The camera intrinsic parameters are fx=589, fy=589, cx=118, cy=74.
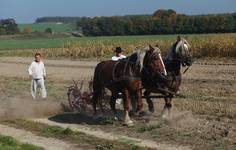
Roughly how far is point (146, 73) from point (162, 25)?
7386cm

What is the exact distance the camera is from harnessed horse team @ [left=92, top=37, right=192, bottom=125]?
1450 centimetres

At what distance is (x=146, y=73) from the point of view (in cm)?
1469

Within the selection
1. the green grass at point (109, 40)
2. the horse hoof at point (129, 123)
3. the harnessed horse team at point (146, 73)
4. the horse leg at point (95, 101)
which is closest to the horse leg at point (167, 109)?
the harnessed horse team at point (146, 73)

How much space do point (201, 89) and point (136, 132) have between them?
9.15 m

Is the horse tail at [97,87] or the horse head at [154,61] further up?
the horse head at [154,61]

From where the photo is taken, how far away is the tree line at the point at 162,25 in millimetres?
79938

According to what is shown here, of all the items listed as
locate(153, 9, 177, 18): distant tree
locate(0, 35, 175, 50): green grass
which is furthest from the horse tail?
locate(153, 9, 177, 18): distant tree

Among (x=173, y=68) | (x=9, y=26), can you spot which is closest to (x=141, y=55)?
(x=173, y=68)

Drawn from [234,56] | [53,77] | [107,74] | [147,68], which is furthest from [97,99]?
[234,56]

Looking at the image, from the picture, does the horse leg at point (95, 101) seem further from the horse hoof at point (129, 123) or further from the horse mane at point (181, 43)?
the horse mane at point (181, 43)

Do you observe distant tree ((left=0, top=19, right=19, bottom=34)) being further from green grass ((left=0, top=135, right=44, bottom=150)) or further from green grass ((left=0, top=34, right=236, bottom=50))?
green grass ((left=0, top=135, right=44, bottom=150))

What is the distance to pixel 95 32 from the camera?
100m

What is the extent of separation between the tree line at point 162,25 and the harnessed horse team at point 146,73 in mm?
65383

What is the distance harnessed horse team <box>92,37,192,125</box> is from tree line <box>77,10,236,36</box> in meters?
65.4
